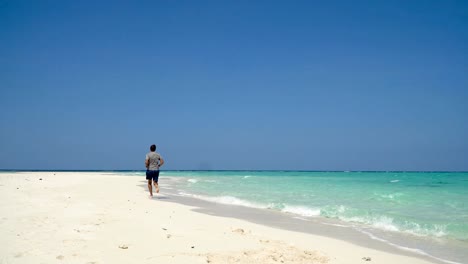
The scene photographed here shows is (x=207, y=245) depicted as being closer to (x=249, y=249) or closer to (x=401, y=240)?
(x=249, y=249)

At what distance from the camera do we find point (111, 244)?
488 cm

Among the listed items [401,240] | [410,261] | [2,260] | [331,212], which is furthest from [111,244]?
[331,212]

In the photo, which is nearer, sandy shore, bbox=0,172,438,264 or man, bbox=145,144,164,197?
sandy shore, bbox=0,172,438,264

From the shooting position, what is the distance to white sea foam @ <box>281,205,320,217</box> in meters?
10.3

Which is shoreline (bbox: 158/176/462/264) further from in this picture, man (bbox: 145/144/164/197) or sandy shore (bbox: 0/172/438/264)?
man (bbox: 145/144/164/197)

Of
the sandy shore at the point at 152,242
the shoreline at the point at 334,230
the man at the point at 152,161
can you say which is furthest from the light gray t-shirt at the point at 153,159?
the sandy shore at the point at 152,242

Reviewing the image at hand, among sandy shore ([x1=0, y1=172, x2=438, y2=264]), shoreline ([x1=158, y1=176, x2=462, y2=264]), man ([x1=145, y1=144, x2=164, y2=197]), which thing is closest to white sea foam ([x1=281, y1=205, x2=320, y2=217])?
shoreline ([x1=158, y1=176, x2=462, y2=264])

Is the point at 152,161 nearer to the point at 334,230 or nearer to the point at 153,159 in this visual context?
the point at 153,159

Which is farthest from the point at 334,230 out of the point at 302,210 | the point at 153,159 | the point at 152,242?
the point at 153,159

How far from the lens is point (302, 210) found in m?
10.8

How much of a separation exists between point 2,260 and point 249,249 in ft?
9.75

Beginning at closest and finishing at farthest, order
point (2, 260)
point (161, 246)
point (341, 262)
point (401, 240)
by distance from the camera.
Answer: point (2, 260) < point (341, 262) < point (161, 246) < point (401, 240)

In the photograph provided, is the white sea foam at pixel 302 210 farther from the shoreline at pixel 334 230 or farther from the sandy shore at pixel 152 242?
the sandy shore at pixel 152 242

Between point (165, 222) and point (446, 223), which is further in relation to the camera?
point (446, 223)
